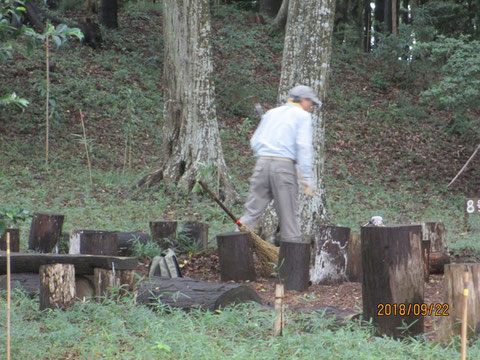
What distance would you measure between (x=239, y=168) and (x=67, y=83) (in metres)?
5.73

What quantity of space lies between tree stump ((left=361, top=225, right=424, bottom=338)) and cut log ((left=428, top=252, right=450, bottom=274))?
→ 341 centimetres

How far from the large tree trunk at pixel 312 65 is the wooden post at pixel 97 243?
2896 mm

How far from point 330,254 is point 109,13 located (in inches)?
729

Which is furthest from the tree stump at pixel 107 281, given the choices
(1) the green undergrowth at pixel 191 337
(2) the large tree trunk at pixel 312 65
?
(2) the large tree trunk at pixel 312 65

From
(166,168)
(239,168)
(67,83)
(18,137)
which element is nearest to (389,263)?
(166,168)

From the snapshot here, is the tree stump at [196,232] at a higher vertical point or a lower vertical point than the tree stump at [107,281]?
higher

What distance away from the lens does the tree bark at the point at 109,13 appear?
2484 cm

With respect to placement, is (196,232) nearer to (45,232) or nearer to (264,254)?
(264,254)

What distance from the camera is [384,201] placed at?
16453mm

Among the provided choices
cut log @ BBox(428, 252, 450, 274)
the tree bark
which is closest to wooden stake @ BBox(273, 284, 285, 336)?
cut log @ BBox(428, 252, 450, 274)

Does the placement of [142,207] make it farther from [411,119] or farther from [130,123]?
[411,119]

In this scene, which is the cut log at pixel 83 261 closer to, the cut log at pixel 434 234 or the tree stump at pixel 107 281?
the tree stump at pixel 107 281

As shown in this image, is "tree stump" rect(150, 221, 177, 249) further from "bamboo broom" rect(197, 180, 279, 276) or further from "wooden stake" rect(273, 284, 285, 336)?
"wooden stake" rect(273, 284, 285, 336)

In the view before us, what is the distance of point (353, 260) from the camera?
8.71m
